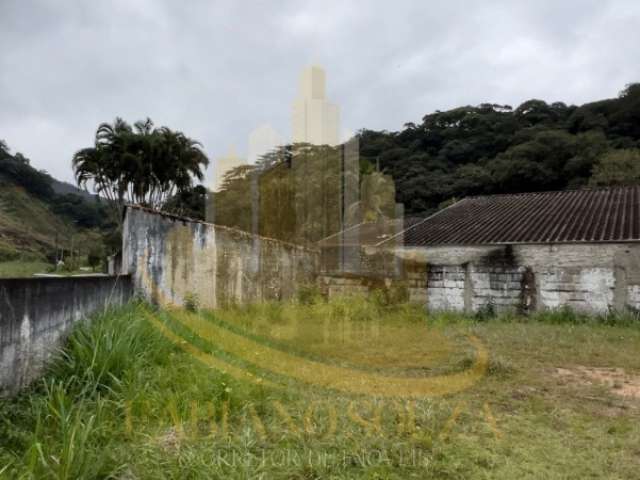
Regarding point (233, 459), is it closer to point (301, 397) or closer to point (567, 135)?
point (301, 397)

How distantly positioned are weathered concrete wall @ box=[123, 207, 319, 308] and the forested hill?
2245 centimetres

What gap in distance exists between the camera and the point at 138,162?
1697cm

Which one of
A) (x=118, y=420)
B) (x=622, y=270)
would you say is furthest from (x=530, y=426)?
(x=622, y=270)

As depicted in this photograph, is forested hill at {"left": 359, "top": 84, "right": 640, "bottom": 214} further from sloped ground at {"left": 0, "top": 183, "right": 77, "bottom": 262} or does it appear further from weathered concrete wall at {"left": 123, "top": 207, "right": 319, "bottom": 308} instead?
sloped ground at {"left": 0, "top": 183, "right": 77, "bottom": 262}

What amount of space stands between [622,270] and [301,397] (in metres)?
7.95

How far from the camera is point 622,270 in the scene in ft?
28.2

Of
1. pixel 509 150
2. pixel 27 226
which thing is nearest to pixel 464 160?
pixel 509 150

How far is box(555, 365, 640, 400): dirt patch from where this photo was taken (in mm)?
4199

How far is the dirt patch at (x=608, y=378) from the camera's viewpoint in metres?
4.20

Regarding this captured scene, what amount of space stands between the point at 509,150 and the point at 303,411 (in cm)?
3225

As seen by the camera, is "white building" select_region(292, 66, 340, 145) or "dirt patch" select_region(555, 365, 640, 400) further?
"white building" select_region(292, 66, 340, 145)

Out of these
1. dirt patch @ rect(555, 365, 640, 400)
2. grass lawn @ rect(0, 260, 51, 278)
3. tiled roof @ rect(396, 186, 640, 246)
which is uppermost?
tiled roof @ rect(396, 186, 640, 246)

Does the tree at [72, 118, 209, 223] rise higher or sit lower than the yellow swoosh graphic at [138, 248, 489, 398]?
higher

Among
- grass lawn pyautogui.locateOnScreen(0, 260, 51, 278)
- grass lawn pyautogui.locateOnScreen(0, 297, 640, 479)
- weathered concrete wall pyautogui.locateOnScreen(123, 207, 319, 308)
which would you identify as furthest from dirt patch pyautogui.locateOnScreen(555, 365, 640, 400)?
grass lawn pyautogui.locateOnScreen(0, 260, 51, 278)
